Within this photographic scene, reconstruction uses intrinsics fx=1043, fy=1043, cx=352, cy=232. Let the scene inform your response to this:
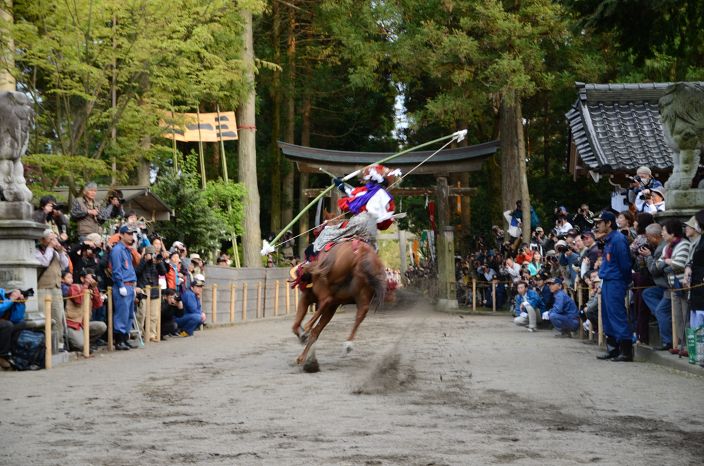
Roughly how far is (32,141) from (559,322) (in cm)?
1228

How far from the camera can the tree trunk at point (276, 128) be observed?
39344mm

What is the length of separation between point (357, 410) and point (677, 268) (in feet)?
19.9

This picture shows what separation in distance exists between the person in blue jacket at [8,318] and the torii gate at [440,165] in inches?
784

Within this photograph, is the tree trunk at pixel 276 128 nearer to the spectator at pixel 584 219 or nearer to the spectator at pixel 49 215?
the spectator at pixel 584 219

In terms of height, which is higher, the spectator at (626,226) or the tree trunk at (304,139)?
the tree trunk at (304,139)

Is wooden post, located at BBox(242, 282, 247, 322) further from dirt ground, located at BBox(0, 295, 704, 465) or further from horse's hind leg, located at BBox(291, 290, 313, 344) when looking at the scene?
horse's hind leg, located at BBox(291, 290, 313, 344)

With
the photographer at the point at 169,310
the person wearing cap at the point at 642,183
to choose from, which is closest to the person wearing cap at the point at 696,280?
the person wearing cap at the point at 642,183

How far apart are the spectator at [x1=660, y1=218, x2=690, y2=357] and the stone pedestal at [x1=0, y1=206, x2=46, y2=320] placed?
8.66 m

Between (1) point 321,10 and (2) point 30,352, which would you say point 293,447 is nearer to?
(2) point 30,352

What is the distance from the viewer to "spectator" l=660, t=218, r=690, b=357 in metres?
13.5

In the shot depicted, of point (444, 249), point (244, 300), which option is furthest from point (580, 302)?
point (444, 249)

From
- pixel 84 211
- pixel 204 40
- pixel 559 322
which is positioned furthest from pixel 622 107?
pixel 84 211

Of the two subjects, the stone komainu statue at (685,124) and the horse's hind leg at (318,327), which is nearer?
the horse's hind leg at (318,327)

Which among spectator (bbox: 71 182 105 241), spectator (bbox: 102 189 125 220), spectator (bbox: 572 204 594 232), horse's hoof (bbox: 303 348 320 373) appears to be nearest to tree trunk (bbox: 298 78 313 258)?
spectator (bbox: 572 204 594 232)
